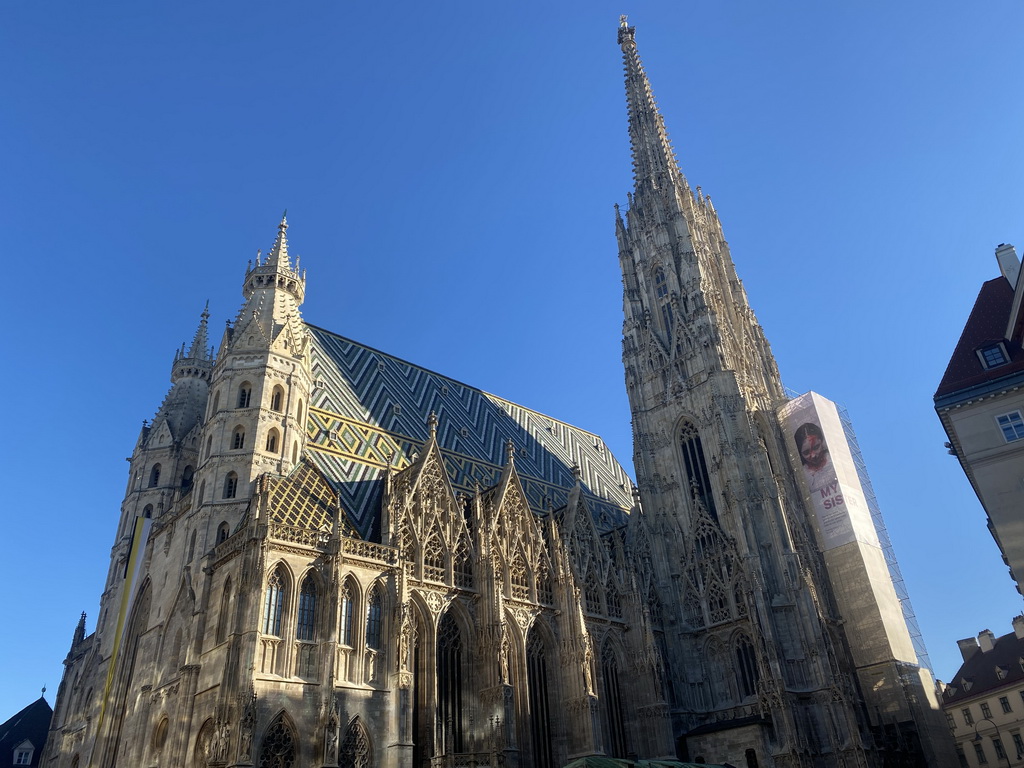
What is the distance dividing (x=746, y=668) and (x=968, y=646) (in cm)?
3011

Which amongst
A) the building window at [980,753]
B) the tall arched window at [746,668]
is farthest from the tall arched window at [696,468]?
the building window at [980,753]

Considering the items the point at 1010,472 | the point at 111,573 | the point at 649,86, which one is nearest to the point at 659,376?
the point at 1010,472

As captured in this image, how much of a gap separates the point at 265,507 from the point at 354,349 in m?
18.9

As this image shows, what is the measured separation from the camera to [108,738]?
1216 inches

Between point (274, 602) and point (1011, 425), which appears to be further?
point (1011, 425)

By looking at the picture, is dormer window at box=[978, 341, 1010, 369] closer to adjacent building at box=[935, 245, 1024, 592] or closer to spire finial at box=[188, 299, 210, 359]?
adjacent building at box=[935, 245, 1024, 592]

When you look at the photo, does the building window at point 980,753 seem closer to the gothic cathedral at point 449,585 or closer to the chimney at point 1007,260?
the gothic cathedral at point 449,585

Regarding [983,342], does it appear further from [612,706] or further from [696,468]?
[612,706]

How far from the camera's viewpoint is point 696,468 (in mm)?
44031

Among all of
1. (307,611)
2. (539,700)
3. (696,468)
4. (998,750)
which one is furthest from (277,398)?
(998,750)

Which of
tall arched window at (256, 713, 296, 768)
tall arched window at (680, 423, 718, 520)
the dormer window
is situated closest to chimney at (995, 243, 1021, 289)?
the dormer window

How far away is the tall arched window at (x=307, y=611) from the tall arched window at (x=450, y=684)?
5.73 metres

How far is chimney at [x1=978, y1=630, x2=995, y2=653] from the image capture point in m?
54.2

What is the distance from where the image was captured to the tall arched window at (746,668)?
36406mm
